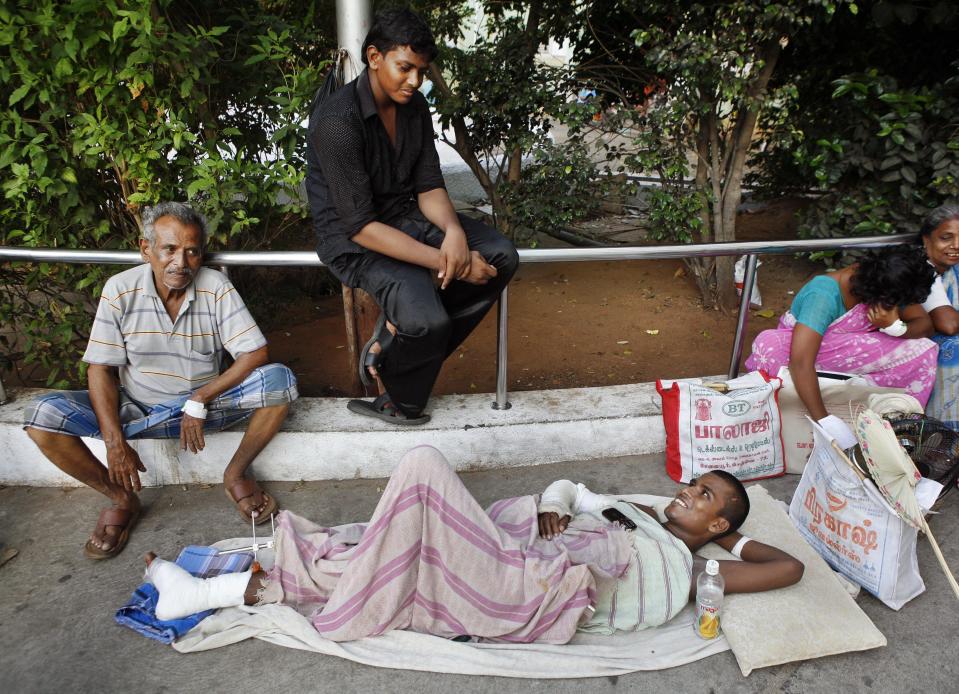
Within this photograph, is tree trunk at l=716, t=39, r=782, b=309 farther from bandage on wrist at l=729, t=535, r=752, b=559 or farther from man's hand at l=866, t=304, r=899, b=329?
bandage on wrist at l=729, t=535, r=752, b=559

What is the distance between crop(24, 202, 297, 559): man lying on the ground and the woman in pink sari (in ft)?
6.87

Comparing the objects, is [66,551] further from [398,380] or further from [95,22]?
[95,22]

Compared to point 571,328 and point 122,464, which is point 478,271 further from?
point 571,328

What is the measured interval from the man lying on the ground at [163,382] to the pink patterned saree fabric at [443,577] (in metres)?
0.80

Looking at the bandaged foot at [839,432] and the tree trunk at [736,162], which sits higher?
the tree trunk at [736,162]

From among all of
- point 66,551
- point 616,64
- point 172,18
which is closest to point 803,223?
point 616,64

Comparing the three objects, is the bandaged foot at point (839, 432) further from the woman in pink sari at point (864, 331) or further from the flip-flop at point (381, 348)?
the flip-flop at point (381, 348)

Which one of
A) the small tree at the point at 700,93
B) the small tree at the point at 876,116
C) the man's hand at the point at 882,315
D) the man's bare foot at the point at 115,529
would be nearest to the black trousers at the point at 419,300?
the man's bare foot at the point at 115,529

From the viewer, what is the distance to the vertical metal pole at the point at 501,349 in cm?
304

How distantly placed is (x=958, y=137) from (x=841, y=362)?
1956mm

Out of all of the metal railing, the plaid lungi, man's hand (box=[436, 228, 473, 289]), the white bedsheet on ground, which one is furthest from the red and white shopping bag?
the plaid lungi

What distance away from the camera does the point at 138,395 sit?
2.77 m

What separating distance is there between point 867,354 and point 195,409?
279 centimetres

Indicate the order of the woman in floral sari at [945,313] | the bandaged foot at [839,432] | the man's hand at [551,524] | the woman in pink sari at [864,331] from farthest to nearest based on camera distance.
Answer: the woman in floral sari at [945,313] → the woman in pink sari at [864,331] → the bandaged foot at [839,432] → the man's hand at [551,524]
